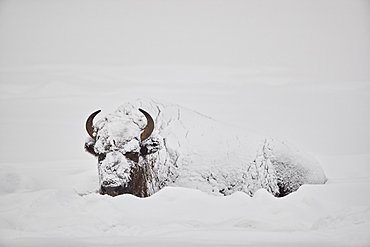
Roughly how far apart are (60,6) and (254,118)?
185 centimetres

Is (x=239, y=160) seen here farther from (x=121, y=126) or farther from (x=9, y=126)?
(x=9, y=126)

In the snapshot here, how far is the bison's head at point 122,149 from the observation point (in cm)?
405

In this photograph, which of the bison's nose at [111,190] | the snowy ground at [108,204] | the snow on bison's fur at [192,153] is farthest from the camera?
the snow on bison's fur at [192,153]

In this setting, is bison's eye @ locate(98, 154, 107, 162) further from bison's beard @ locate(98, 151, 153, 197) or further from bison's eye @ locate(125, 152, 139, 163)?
bison's eye @ locate(125, 152, 139, 163)

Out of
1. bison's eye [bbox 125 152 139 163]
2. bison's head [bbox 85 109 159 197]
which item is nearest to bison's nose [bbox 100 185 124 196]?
bison's head [bbox 85 109 159 197]

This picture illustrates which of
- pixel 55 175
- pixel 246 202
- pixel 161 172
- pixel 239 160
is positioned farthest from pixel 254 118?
pixel 55 175

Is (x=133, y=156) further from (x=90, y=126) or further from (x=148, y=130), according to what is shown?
(x=90, y=126)

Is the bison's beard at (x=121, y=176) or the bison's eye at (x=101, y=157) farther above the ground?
the bison's eye at (x=101, y=157)

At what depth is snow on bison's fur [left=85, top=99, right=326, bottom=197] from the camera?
4441 mm

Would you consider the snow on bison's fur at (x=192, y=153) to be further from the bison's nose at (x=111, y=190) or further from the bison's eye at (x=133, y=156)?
the bison's nose at (x=111, y=190)

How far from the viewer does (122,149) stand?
4.30 metres

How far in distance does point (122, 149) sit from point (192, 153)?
82 centimetres

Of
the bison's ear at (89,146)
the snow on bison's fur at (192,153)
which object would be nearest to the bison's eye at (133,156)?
the snow on bison's fur at (192,153)

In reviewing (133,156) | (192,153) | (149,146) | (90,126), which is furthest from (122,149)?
(192,153)
